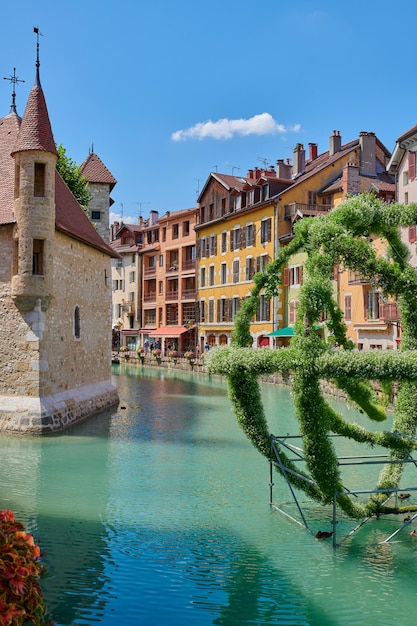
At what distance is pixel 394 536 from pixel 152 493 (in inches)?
187

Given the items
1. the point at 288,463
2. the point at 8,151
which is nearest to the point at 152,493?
the point at 288,463

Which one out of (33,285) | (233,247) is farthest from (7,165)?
(233,247)

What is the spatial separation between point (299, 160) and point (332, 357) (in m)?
41.5

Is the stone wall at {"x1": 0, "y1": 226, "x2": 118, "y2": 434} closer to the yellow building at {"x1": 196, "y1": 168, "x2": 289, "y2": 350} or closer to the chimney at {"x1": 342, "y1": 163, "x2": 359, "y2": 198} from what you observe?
the chimney at {"x1": 342, "y1": 163, "x2": 359, "y2": 198}

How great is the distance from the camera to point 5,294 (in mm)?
19203

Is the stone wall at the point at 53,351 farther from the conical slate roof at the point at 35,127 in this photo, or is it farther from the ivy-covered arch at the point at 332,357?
the ivy-covered arch at the point at 332,357

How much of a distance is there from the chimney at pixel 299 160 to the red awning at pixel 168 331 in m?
16.5

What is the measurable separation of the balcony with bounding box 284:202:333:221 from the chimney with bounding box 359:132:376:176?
3.19 meters

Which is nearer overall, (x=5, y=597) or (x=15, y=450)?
(x=5, y=597)

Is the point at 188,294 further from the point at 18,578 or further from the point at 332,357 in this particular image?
the point at 18,578

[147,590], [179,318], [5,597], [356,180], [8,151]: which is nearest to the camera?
[5,597]

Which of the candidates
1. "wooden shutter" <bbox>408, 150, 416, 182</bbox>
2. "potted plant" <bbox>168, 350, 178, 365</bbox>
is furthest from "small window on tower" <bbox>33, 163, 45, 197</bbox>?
"potted plant" <bbox>168, 350, 178, 365</bbox>

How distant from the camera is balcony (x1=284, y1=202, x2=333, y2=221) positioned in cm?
4178

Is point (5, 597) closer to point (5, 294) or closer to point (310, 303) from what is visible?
point (310, 303)
